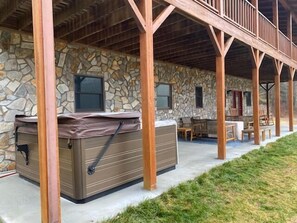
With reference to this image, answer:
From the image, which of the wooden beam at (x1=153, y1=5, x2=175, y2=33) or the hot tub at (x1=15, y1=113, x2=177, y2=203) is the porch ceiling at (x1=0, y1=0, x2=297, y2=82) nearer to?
the wooden beam at (x1=153, y1=5, x2=175, y2=33)

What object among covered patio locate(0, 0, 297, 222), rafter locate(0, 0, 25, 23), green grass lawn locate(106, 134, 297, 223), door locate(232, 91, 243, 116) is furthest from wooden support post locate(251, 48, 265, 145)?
door locate(232, 91, 243, 116)

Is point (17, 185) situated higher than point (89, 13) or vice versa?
point (89, 13)

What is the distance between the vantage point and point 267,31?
8703mm

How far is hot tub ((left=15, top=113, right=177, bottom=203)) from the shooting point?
329 centimetres

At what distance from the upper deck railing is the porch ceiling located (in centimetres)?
57

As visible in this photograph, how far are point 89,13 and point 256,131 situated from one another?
18.4 ft

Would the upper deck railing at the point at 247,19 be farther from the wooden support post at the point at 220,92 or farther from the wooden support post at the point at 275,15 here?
the wooden support post at the point at 220,92

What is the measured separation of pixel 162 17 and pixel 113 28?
6.29 feet

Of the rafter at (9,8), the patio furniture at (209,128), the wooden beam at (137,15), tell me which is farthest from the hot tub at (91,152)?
the patio furniture at (209,128)

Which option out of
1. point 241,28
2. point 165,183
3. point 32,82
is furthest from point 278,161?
point 32,82

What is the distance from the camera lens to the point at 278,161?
5645mm

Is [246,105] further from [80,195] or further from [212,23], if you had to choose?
[80,195]

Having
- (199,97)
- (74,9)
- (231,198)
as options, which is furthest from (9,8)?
(199,97)

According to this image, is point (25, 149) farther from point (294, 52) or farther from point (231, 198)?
point (294, 52)
